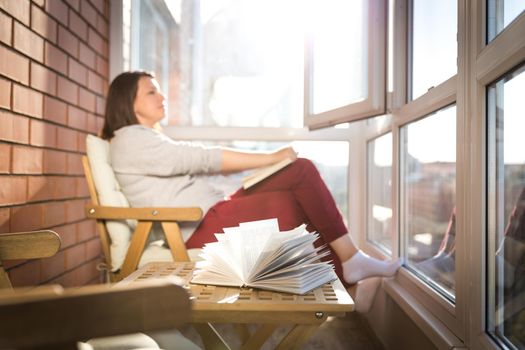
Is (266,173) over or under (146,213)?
over

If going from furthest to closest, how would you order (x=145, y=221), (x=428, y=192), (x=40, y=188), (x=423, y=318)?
(x=428, y=192), (x=40, y=188), (x=145, y=221), (x=423, y=318)

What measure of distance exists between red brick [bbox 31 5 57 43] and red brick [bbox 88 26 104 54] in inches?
19.4

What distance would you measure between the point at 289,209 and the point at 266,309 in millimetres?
1104

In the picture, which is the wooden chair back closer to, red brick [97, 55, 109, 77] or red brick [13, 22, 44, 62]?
red brick [13, 22, 44, 62]

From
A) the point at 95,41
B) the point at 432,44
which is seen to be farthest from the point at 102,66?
the point at 432,44

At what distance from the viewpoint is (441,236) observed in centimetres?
219

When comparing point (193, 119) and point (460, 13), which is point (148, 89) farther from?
point (460, 13)

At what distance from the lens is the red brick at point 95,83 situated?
8.77 feet

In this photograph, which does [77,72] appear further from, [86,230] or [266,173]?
[266,173]

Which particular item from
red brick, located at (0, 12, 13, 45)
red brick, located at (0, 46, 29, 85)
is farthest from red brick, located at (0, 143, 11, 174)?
red brick, located at (0, 12, 13, 45)

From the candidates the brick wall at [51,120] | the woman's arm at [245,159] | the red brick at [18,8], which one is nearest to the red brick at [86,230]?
the brick wall at [51,120]

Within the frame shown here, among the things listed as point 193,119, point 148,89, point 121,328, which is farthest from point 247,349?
point 193,119

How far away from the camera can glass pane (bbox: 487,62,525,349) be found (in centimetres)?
112

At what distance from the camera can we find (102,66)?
288cm
